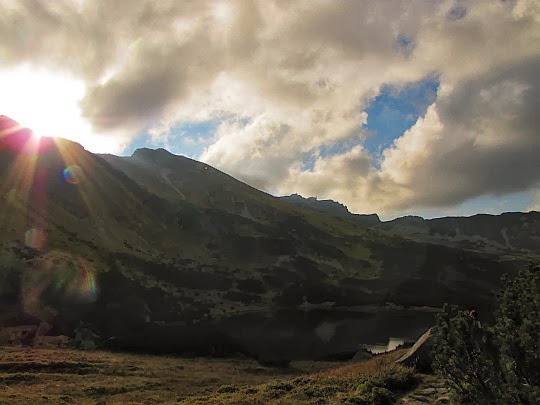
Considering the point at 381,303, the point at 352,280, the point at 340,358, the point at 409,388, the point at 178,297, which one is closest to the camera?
the point at 409,388

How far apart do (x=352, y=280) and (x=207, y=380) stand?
166368 millimetres

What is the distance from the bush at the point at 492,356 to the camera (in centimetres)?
1021

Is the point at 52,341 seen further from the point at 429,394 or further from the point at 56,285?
the point at 429,394

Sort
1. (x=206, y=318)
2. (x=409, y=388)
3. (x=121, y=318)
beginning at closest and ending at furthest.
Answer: (x=409, y=388) → (x=121, y=318) → (x=206, y=318)

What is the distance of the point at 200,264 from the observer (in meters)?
199

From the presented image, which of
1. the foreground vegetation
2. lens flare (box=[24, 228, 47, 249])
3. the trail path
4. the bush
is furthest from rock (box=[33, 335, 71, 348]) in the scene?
lens flare (box=[24, 228, 47, 249])

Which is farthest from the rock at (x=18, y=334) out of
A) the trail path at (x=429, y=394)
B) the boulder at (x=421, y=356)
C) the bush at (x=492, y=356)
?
the bush at (x=492, y=356)

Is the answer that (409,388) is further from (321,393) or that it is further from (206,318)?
(206,318)

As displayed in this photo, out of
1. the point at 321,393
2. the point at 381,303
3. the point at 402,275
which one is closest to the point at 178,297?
the point at 381,303

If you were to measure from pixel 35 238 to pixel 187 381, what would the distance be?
128 m

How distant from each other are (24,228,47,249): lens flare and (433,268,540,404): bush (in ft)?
486

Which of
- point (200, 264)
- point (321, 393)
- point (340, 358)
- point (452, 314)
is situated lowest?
point (340, 358)

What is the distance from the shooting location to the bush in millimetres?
10211

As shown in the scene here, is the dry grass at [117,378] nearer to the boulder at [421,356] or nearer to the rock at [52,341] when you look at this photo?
the boulder at [421,356]
